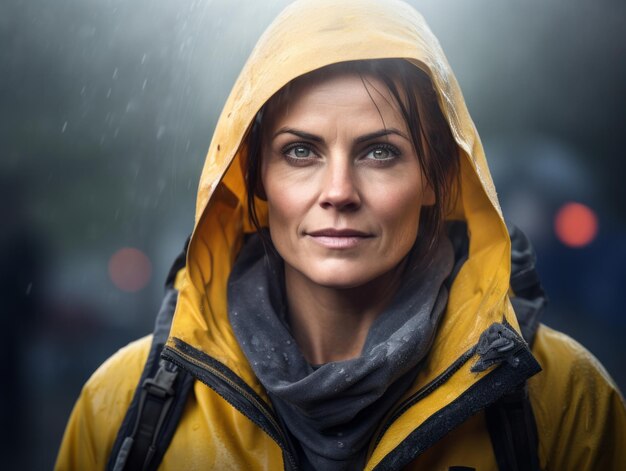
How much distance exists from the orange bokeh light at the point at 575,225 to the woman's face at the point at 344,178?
5.42 metres

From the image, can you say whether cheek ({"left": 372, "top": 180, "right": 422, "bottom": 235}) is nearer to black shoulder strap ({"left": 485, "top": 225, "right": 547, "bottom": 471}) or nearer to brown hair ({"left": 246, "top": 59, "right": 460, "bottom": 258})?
→ brown hair ({"left": 246, "top": 59, "right": 460, "bottom": 258})

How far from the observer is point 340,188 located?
5.23ft

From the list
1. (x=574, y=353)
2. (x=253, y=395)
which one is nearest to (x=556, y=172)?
(x=574, y=353)

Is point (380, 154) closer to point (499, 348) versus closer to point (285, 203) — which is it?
point (285, 203)

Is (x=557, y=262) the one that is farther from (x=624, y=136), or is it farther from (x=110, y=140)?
(x=110, y=140)

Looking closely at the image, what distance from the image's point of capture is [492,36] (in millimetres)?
7078

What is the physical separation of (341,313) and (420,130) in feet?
1.76

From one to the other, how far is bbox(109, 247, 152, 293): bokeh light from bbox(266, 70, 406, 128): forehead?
5433 millimetres

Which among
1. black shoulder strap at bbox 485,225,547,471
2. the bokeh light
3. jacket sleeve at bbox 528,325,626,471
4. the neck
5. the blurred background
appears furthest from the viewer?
the bokeh light

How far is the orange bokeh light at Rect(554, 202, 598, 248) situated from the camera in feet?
21.9

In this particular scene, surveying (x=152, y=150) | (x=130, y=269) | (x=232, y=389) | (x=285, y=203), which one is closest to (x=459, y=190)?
(x=285, y=203)

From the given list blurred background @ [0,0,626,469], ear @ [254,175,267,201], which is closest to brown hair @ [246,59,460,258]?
ear @ [254,175,267,201]

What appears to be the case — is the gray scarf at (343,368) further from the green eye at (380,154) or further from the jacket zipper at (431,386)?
the green eye at (380,154)

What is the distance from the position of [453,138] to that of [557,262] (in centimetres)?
515
